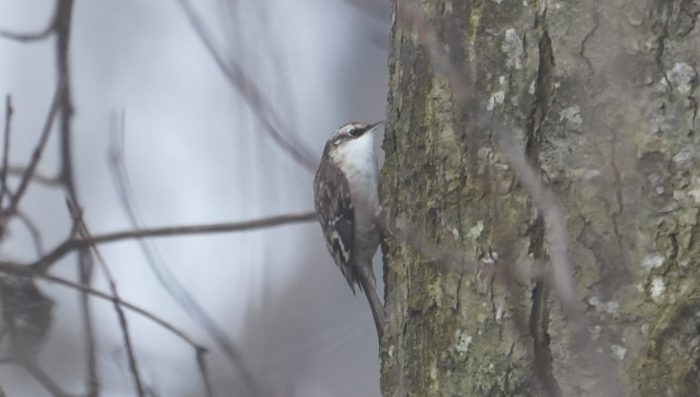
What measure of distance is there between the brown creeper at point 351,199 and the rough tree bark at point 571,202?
1.14m

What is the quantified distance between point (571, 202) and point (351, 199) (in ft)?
5.38

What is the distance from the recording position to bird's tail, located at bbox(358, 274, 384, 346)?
2645mm

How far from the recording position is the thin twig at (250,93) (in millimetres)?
1531

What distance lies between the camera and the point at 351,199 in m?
3.22

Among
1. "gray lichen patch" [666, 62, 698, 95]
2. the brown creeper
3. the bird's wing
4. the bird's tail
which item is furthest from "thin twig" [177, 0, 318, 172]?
the bird's wing

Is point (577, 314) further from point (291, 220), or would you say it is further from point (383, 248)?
point (383, 248)

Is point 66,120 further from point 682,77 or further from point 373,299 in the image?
point 373,299

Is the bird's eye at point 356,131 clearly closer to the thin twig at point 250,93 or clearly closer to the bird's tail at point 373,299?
the bird's tail at point 373,299

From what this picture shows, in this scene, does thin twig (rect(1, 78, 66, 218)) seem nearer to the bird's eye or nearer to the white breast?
the white breast

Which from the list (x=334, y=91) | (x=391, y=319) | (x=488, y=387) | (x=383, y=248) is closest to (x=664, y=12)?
(x=488, y=387)

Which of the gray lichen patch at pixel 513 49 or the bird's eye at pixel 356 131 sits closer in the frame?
the gray lichen patch at pixel 513 49

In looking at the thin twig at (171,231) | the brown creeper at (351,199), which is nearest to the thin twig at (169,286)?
the thin twig at (171,231)

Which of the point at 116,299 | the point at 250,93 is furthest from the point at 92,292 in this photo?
the point at 250,93

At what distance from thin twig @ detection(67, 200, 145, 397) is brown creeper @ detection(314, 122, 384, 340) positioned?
119 centimetres
